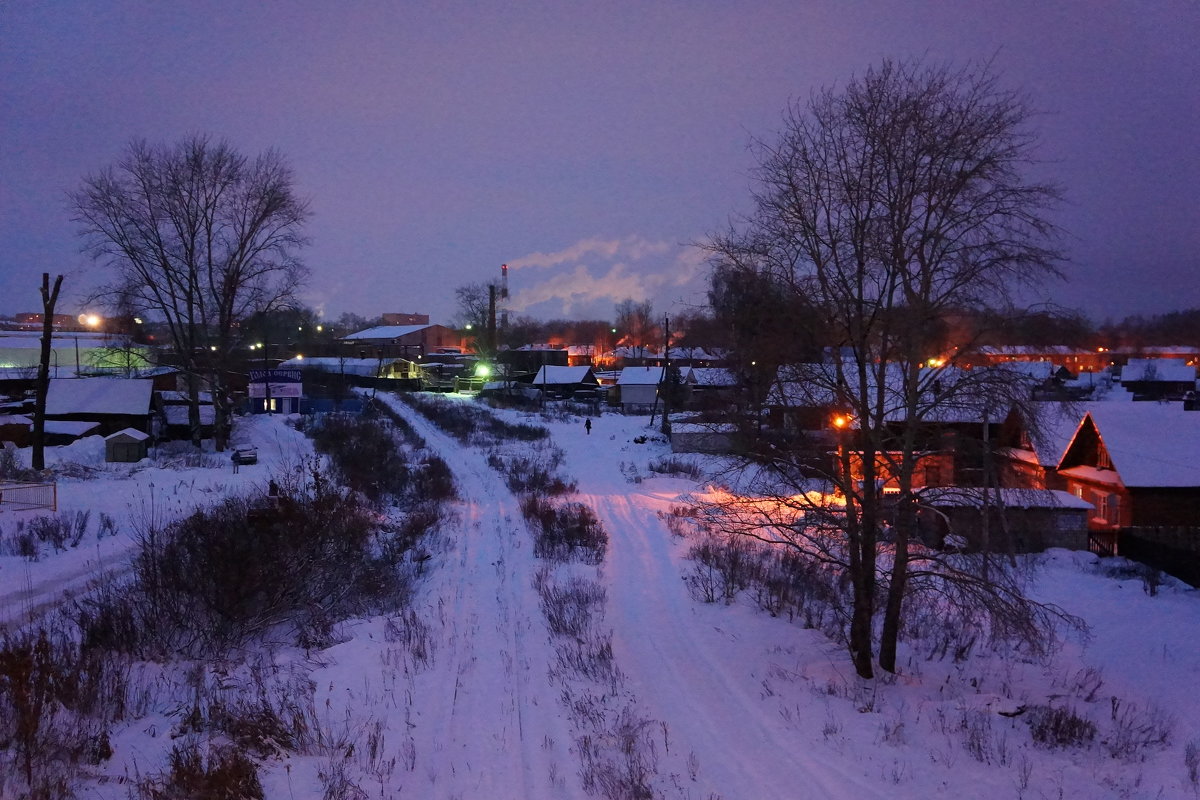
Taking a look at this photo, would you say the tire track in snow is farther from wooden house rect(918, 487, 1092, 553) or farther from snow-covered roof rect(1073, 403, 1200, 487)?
snow-covered roof rect(1073, 403, 1200, 487)

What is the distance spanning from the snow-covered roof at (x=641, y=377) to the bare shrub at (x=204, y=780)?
174 feet

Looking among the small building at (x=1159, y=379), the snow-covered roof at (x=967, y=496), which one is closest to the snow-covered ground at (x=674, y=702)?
the snow-covered roof at (x=967, y=496)

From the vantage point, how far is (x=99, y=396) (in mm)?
28547

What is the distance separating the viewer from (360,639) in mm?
8625

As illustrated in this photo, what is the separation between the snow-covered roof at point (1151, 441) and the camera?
1998 cm

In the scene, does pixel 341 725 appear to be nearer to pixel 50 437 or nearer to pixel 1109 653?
pixel 1109 653

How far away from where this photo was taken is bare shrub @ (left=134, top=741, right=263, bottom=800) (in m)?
4.73

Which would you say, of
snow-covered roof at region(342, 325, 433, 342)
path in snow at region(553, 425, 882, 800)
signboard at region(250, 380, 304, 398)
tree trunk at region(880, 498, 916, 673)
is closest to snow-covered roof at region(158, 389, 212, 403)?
signboard at region(250, 380, 304, 398)

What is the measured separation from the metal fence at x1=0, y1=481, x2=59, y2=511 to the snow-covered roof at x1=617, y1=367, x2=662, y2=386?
149ft

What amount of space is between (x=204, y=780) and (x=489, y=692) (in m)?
2.93

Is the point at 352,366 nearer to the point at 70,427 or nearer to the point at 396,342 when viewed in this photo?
the point at 396,342

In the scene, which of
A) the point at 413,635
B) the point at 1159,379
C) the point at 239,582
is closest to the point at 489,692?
the point at 413,635

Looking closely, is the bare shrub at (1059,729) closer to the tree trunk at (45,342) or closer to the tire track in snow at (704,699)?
the tire track in snow at (704,699)

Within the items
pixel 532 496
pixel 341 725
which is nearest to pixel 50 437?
pixel 532 496
